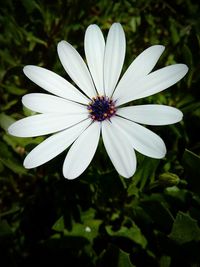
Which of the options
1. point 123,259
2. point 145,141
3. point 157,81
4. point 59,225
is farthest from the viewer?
point 59,225

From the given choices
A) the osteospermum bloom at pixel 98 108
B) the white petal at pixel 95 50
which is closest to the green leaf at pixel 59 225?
the osteospermum bloom at pixel 98 108

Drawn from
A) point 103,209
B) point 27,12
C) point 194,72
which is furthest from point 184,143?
point 27,12

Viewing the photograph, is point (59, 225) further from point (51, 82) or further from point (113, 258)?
point (51, 82)

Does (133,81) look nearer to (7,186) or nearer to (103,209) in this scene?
(103,209)

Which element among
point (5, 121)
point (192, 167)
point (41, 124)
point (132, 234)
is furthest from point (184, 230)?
point (5, 121)

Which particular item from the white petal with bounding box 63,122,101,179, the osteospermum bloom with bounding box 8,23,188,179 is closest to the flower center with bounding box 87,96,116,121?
the osteospermum bloom with bounding box 8,23,188,179

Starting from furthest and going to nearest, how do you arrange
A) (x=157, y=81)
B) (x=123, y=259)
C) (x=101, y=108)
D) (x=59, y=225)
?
(x=59, y=225)
(x=101, y=108)
(x=123, y=259)
(x=157, y=81)

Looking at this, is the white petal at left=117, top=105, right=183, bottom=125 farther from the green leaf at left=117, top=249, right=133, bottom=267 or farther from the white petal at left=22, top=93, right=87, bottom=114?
the green leaf at left=117, top=249, right=133, bottom=267
